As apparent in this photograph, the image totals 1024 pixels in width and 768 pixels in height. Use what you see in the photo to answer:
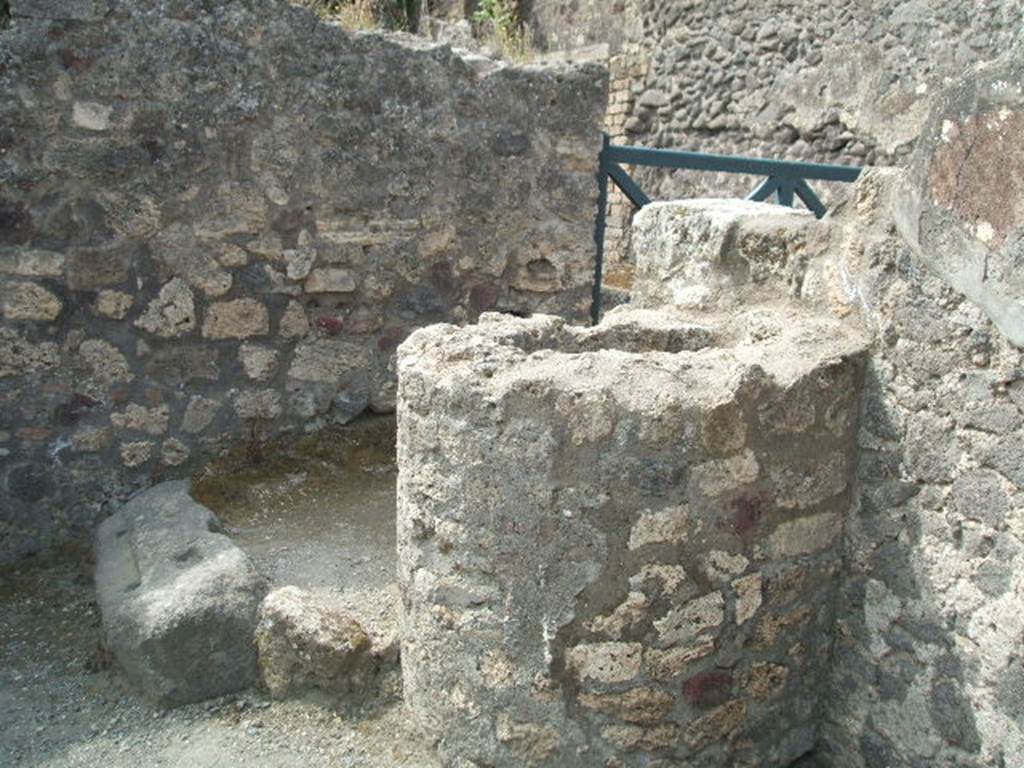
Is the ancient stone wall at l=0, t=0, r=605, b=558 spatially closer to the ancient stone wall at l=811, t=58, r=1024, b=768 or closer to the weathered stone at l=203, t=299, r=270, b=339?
the weathered stone at l=203, t=299, r=270, b=339

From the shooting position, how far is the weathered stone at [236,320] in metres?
3.67

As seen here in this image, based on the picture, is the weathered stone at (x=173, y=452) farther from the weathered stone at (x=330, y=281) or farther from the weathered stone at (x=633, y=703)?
the weathered stone at (x=633, y=703)

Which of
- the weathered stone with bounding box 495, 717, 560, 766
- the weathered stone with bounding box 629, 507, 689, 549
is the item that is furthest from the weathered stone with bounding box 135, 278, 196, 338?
the weathered stone with bounding box 629, 507, 689, 549

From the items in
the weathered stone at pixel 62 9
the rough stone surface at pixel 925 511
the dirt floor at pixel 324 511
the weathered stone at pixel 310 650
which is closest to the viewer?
the rough stone surface at pixel 925 511

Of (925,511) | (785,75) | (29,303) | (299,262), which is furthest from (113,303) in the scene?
(785,75)

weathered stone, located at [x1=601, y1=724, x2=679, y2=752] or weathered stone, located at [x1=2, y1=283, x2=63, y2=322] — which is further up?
weathered stone, located at [x1=2, y1=283, x2=63, y2=322]

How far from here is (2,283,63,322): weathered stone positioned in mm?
3340

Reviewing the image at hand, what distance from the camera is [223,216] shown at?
3.60 metres

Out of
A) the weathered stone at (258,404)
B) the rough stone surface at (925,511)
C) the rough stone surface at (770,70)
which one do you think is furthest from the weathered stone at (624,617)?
the rough stone surface at (770,70)

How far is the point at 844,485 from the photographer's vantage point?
7.70ft

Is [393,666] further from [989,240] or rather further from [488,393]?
[989,240]

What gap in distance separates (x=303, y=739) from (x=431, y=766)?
0.39 meters

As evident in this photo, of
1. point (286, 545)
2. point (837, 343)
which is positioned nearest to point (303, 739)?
point (286, 545)

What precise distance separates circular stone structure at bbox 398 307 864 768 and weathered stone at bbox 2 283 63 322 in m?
1.71
